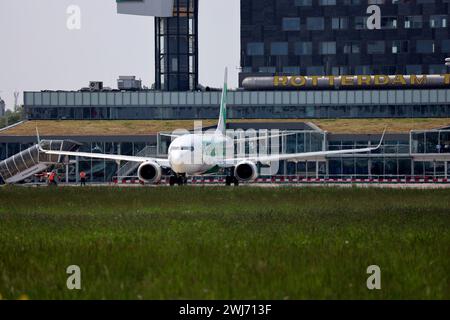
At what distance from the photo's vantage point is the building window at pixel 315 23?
159m

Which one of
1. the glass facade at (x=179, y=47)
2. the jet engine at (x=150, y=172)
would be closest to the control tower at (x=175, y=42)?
the glass facade at (x=179, y=47)

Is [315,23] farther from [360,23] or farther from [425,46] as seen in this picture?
[425,46]

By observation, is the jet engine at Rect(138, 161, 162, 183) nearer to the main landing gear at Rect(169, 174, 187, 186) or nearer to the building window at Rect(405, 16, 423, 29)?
the main landing gear at Rect(169, 174, 187, 186)

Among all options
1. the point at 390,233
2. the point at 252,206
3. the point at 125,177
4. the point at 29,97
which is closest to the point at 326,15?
the point at 29,97

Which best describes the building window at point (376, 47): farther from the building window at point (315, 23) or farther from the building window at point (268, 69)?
the building window at point (268, 69)

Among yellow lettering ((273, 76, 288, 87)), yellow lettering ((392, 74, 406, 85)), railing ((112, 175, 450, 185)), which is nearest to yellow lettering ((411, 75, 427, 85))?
yellow lettering ((392, 74, 406, 85))

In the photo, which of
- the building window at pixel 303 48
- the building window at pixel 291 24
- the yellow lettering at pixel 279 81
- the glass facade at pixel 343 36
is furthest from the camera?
the building window at pixel 303 48

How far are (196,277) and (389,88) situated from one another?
115 m

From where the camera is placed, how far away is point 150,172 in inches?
2874

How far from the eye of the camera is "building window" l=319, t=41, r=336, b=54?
6250 inches

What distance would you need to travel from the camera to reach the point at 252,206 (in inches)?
1700

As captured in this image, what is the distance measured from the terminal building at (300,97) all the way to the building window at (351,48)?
0.24 metres

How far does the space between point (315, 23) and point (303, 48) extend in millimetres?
3968

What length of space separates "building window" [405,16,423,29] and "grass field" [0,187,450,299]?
384 ft
